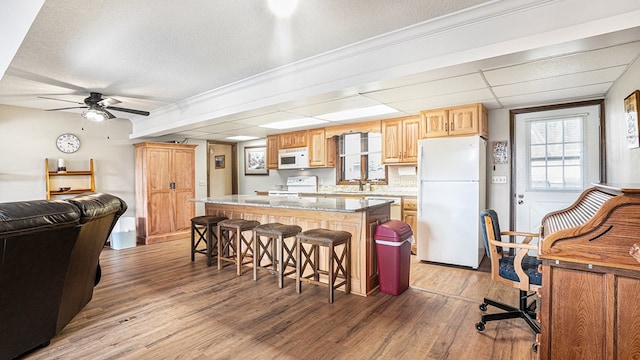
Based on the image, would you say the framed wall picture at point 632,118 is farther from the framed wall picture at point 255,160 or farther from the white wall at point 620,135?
the framed wall picture at point 255,160

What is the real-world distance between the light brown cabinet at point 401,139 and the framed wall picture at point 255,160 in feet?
10.7

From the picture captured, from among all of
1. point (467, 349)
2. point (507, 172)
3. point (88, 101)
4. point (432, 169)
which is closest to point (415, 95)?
point (432, 169)

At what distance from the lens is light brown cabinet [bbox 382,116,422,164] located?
4.91 metres

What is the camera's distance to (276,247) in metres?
3.95

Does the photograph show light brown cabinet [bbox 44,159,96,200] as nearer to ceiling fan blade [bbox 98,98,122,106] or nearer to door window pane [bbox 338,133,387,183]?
ceiling fan blade [bbox 98,98,122,106]

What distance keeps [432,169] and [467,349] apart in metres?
2.46

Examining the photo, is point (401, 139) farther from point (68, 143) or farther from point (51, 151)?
point (51, 151)

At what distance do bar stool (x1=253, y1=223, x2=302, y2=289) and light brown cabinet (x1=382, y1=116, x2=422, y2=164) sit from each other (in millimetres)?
2361

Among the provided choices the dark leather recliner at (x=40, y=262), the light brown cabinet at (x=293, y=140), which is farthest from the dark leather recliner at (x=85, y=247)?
the light brown cabinet at (x=293, y=140)

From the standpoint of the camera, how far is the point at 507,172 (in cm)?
442

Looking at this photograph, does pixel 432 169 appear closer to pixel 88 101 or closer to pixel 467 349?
pixel 467 349

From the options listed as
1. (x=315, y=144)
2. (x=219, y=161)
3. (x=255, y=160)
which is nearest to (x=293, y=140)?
(x=315, y=144)

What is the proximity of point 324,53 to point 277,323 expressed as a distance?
247 centimetres

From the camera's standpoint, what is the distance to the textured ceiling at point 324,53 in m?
2.14
